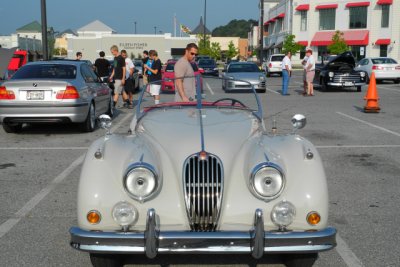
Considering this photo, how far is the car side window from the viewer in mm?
10617

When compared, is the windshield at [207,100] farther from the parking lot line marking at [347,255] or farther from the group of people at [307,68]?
the group of people at [307,68]

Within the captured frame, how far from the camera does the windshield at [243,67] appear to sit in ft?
71.3

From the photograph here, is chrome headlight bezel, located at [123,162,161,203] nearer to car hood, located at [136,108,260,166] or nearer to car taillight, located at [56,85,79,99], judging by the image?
car hood, located at [136,108,260,166]

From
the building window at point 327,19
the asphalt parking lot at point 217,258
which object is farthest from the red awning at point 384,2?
the asphalt parking lot at point 217,258

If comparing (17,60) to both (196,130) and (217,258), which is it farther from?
(217,258)

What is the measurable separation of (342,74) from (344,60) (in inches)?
28.9

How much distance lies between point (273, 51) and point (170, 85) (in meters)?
73.5

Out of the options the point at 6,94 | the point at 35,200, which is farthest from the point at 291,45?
the point at 35,200

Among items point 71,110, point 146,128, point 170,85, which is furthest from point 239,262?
point 71,110

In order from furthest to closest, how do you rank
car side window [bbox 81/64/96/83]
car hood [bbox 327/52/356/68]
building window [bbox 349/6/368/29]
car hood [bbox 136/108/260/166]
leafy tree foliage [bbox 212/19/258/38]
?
leafy tree foliage [bbox 212/19/258/38] < building window [bbox 349/6/368/29] < car hood [bbox 327/52/356/68] < car side window [bbox 81/64/96/83] < car hood [bbox 136/108/260/166]

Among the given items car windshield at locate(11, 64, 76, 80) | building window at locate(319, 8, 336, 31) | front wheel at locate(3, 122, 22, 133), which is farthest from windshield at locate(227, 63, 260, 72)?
building window at locate(319, 8, 336, 31)

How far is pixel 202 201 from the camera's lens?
3551 millimetres

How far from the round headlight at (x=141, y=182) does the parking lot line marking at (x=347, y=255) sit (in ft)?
5.58

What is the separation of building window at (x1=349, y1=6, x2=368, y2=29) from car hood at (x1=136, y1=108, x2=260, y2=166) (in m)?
54.8
